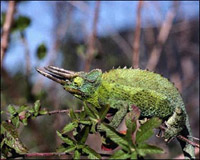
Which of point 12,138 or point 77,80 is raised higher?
point 77,80

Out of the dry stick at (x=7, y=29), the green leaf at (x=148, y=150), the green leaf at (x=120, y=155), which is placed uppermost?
the dry stick at (x=7, y=29)

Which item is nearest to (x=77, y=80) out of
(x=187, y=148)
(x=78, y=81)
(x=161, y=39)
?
Answer: (x=78, y=81)

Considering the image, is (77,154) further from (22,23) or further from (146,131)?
(22,23)

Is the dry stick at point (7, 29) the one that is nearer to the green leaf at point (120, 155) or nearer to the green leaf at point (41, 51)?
the green leaf at point (41, 51)

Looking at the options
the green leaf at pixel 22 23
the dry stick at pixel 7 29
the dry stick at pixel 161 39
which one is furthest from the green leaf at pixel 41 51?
the dry stick at pixel 161 39

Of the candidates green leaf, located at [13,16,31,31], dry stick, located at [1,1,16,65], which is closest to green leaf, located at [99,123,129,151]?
dry stick, located at [1,1,16,65]

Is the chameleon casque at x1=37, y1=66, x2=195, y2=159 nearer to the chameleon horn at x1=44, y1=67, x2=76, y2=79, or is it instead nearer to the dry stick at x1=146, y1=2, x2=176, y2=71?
the chameleon horn at x1=44, y1=67, x2=76, y2=79
